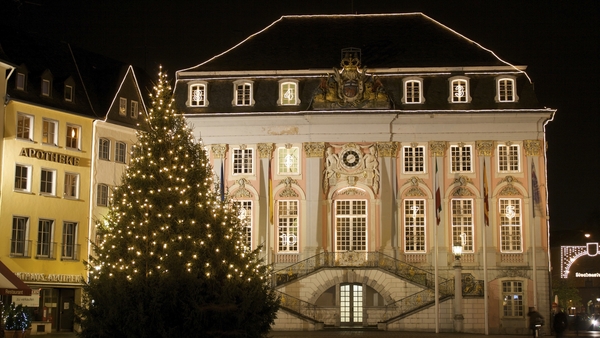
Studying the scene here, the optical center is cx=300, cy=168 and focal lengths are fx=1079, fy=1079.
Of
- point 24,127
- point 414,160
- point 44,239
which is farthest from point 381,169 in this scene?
point 24,127

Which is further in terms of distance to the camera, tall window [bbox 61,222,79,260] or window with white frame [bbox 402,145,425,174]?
window with white frame [bbox 402,145,425,174]

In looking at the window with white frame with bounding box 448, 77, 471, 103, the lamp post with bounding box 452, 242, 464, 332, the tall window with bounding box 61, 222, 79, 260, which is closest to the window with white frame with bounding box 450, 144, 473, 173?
the window with white frame with bounding box 448, 77, 471, 103

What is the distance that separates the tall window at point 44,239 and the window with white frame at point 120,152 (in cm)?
618

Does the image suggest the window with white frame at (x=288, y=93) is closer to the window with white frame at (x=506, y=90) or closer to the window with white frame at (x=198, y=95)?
the window with white frame at (x=198, y=95)

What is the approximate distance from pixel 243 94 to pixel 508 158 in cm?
1436

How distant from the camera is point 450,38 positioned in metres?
60.0

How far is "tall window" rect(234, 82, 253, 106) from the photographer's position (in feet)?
189

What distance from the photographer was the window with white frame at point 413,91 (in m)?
56.6

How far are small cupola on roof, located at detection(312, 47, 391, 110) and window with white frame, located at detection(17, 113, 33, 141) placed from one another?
1461 cm

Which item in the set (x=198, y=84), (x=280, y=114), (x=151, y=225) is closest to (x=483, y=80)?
(x=280, y=114)

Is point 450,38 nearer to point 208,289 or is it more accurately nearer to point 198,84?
point 198,84

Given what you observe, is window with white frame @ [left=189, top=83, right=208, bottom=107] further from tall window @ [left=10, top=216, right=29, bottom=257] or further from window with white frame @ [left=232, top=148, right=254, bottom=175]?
tall window @ [left=10, top=216, right=29, bottom=257]

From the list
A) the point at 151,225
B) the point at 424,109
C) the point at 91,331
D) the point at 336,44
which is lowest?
the point at 91,331

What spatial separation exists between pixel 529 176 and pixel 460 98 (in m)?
5.39
